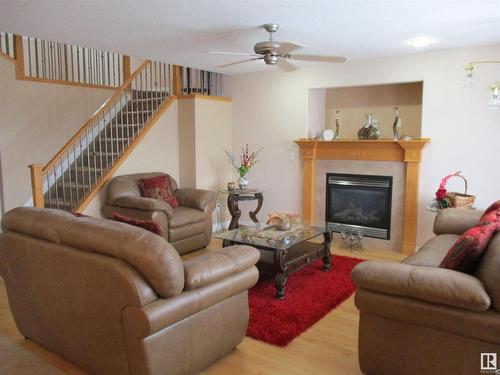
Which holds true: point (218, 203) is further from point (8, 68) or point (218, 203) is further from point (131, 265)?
point (131, 265)

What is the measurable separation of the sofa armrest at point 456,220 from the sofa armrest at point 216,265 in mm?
2254

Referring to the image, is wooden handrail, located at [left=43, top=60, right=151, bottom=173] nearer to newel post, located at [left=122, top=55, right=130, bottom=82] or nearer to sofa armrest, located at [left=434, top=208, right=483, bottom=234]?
newel post, located at [left=122, top=55, right=130, bottom=82]

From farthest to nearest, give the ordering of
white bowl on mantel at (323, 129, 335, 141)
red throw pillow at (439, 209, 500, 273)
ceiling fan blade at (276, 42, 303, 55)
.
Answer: white bowl on mantel at (323, 129, 335, 141)
ceiling fan blade at (276, 42, 303, 55)
red throw pillow at (439, 209, 500, 273)

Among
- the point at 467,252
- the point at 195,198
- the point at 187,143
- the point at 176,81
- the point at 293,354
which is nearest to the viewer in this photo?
the point at 467,252

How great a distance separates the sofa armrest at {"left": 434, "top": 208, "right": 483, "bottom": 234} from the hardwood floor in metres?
1.38

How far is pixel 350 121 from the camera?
607 centimetres

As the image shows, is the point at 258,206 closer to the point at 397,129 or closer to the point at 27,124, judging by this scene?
the point at 397,129

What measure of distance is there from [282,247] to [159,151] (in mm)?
3089

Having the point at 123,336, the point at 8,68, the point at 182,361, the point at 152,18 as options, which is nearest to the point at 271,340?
the point at 182,361

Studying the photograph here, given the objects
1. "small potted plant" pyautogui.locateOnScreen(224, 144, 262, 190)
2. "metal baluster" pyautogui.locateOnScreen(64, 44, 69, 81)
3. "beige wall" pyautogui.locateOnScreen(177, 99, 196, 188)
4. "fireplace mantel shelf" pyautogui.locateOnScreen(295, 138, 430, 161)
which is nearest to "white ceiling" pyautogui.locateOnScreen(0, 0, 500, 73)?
"fireplace mantel shelf" pyautogui.locateOnScreen(295, 138, 430, 161)

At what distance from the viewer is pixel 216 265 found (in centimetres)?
250

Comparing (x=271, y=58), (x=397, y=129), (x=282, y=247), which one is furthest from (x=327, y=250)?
(x=271, y=58)

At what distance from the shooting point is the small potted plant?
6250 mm

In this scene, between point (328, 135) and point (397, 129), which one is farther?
point (328, 135)
